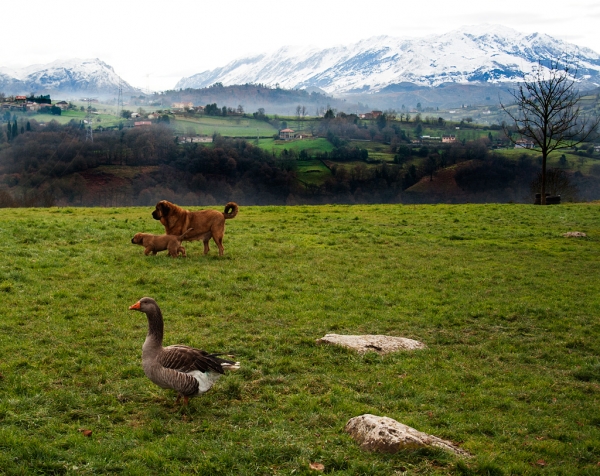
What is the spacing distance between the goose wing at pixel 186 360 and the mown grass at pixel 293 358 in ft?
2.14

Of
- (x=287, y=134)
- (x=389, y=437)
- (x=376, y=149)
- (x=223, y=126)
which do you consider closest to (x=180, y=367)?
(x=389, y=437)

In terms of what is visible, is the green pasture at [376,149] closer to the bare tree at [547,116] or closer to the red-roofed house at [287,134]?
the red-roofed house at [287,134]

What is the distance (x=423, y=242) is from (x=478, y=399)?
16.7 m

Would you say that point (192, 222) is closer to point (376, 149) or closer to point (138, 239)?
point (138, 239)

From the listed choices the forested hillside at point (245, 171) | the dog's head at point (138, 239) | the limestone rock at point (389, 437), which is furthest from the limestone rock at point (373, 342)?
→ the forested hillside at point (245, 171)

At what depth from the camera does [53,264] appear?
55.4 feet

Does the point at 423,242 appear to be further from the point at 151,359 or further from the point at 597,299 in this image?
the point at 151,359

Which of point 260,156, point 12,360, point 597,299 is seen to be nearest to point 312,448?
point 12,360

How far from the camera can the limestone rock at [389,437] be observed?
6.79 meters

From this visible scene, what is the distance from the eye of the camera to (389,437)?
684cm

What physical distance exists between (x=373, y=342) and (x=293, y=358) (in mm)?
1743

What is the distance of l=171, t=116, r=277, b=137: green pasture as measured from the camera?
15688cm

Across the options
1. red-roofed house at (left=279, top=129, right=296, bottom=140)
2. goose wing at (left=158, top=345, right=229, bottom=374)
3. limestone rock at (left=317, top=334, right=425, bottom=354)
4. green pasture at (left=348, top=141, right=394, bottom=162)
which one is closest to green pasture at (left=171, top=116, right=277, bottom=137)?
red-roofed house at (left=279, top=129, right=296, bottom=140)

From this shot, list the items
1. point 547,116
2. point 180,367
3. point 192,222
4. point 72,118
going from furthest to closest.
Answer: point 72,118
point 547,116
point 192,222
point 180,367
